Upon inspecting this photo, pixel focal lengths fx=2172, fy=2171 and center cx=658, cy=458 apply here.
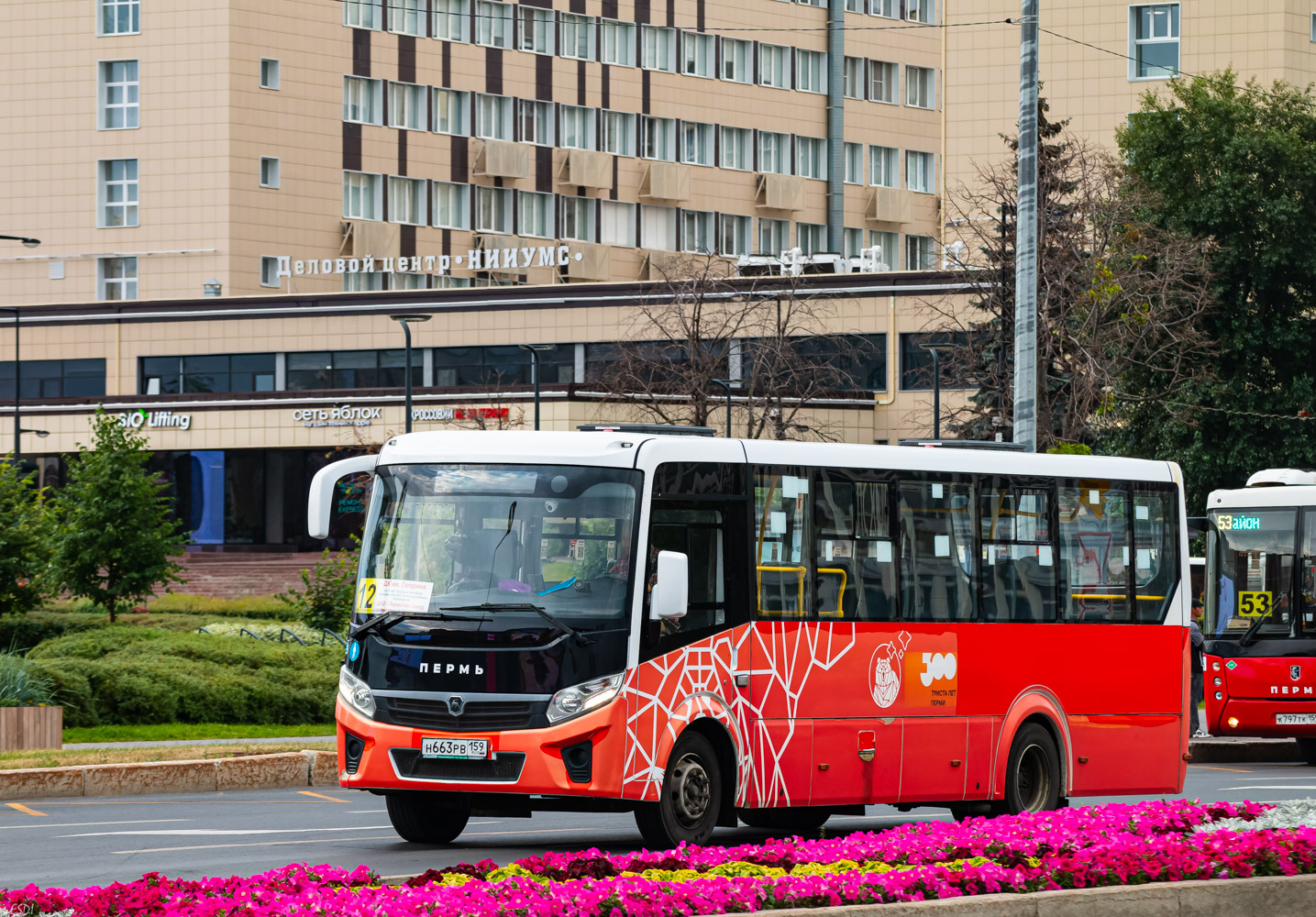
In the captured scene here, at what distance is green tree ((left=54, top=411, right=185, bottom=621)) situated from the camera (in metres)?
37.2

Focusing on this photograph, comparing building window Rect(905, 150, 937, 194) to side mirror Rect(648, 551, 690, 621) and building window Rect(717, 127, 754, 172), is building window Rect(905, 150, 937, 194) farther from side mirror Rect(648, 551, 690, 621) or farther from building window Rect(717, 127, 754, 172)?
side mirror Rect(648, 551, 690, 621)

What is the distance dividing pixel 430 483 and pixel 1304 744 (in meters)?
16.1

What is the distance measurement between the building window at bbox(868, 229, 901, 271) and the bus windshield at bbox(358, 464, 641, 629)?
7797 centimetres

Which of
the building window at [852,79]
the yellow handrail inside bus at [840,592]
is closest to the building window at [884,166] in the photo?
the building window at [852,79]

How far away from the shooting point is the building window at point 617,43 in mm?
83438

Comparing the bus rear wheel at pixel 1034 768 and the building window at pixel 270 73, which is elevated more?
the building window at pixel 270 73

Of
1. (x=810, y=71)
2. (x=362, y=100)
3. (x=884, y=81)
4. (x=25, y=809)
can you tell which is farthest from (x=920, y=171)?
(x=25, y=809)

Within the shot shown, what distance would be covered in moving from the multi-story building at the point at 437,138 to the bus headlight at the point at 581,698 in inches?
2500

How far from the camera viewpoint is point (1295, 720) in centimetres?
2552

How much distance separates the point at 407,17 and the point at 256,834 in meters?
66.7

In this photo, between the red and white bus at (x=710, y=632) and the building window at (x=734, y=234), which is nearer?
the red and white bus at (x=710, y=632)

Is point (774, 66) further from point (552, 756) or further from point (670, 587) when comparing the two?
point (552, 756)

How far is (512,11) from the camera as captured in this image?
8138cm

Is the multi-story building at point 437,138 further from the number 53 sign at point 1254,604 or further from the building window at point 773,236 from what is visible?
the number 53 sign at point 1254,604
